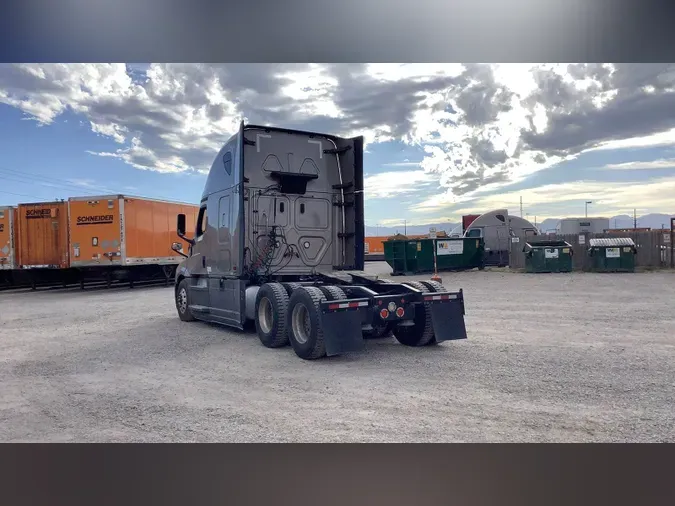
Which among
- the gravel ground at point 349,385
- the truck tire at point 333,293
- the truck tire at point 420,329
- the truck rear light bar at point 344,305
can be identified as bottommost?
the gravel ground at point 349,385

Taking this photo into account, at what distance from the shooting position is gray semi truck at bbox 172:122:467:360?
7781 mm

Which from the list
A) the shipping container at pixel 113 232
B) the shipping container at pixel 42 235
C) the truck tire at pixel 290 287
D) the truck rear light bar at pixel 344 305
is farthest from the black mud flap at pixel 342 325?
the shipping container at pixel 42 235

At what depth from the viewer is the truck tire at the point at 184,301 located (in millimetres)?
11212

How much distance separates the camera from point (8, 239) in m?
20.7

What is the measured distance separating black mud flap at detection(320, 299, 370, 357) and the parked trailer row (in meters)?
14.0

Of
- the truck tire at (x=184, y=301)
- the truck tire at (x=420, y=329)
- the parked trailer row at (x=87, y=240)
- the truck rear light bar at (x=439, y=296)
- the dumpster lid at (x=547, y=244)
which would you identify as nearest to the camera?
the truck rear light bar at (x=439, y=296)

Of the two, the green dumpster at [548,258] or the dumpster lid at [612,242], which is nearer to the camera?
the dumpster lid at [612,242]

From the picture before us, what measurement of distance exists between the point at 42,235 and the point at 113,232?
3.69 metres

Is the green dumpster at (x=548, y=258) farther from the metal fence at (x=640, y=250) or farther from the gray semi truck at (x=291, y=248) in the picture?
the gray semi truck at (x=291, y=248)

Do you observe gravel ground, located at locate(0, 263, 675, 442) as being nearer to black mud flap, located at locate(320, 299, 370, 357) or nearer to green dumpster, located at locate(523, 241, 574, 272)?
black mud flap, located at locate(320, 299, 370, 357)

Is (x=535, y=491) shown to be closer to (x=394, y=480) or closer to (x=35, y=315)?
(x=394, y=480)

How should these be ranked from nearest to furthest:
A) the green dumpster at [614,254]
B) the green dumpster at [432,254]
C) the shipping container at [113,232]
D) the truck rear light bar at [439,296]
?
the truck rear light bar at [439,296] → the shipping container at [113,232] → the green dumpster at [614,254] → the green dumpster at [432,254]

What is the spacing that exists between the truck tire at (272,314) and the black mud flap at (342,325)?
117cm
